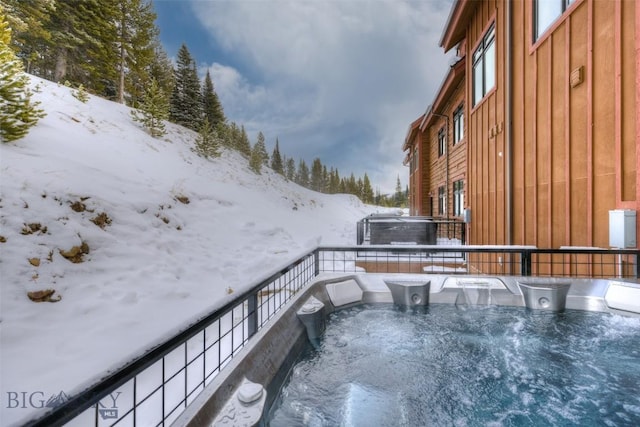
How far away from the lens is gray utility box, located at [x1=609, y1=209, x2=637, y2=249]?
3012mm

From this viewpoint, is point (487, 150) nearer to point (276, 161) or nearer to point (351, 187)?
point (276, 161)

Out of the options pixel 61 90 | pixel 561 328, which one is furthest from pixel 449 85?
pixel 61 90

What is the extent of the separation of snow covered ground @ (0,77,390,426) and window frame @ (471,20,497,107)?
599 centimetres

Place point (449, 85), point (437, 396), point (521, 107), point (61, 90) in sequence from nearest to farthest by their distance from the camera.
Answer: point (437, 396), point (521, 107), point (449, 85), point (61, 90)

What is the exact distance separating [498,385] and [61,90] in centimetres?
1903

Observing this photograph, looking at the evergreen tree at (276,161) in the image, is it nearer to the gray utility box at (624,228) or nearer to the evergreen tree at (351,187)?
the evergreen tree at (351,187)

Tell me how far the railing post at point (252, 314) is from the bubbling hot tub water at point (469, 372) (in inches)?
20.7

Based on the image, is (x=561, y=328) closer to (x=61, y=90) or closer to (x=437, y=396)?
(x=437, y=396)

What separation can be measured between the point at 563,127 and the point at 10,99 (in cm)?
1124

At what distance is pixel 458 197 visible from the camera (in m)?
9.40

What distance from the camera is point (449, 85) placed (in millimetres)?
9008

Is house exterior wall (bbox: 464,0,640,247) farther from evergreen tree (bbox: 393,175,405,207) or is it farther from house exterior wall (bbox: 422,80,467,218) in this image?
evergreen tree (bbox: 393,175,405,207)

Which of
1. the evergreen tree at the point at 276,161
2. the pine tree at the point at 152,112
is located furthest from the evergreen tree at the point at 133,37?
the evergreen tree at the point at 276,161

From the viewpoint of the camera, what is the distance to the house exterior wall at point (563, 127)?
312 cm
